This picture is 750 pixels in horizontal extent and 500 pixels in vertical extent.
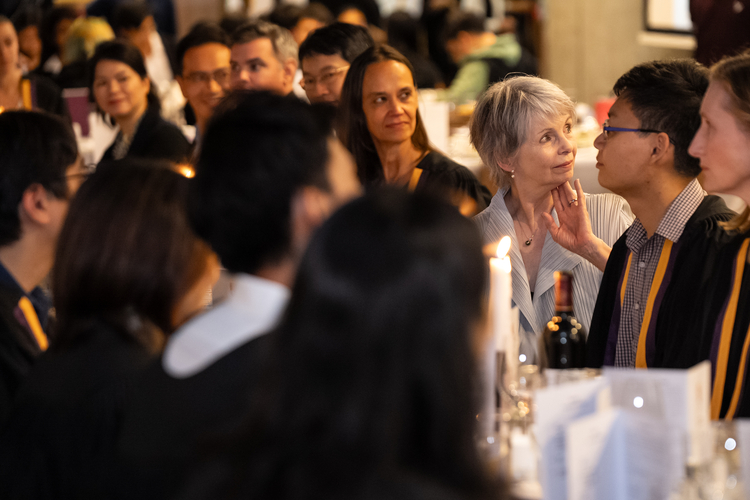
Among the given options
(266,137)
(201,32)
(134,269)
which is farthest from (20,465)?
(201,32)

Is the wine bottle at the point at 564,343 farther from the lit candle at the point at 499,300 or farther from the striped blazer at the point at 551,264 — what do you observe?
the striped blazer at the point at 551,264

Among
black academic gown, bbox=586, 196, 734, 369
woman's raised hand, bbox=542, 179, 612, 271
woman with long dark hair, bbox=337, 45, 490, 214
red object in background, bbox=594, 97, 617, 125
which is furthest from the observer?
red object in background, bbox=594, 97, 617, 125

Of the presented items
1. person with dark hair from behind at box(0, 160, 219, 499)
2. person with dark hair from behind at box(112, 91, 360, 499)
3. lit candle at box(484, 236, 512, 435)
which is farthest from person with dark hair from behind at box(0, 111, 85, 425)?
lit candle at box(484, 236, 512, 435)

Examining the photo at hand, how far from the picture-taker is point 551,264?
2400mm

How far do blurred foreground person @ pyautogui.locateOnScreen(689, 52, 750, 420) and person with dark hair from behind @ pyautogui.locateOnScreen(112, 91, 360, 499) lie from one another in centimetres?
94

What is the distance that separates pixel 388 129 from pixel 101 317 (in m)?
1.85

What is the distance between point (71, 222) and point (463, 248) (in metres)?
0.90

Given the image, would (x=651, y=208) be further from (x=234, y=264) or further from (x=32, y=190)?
→ (x=32, y=190)

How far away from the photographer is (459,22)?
24.0 feet

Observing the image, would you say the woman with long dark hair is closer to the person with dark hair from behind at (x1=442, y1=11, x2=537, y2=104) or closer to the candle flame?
the candle flame

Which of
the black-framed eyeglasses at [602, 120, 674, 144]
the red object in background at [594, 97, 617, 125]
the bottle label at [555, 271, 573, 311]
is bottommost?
the red object in background at [594, 97, 617, 125]

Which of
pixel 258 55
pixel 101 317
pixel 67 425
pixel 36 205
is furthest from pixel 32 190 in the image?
pixel 258 55

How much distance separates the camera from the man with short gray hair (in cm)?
384

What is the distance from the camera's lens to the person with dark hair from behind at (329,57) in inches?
141
